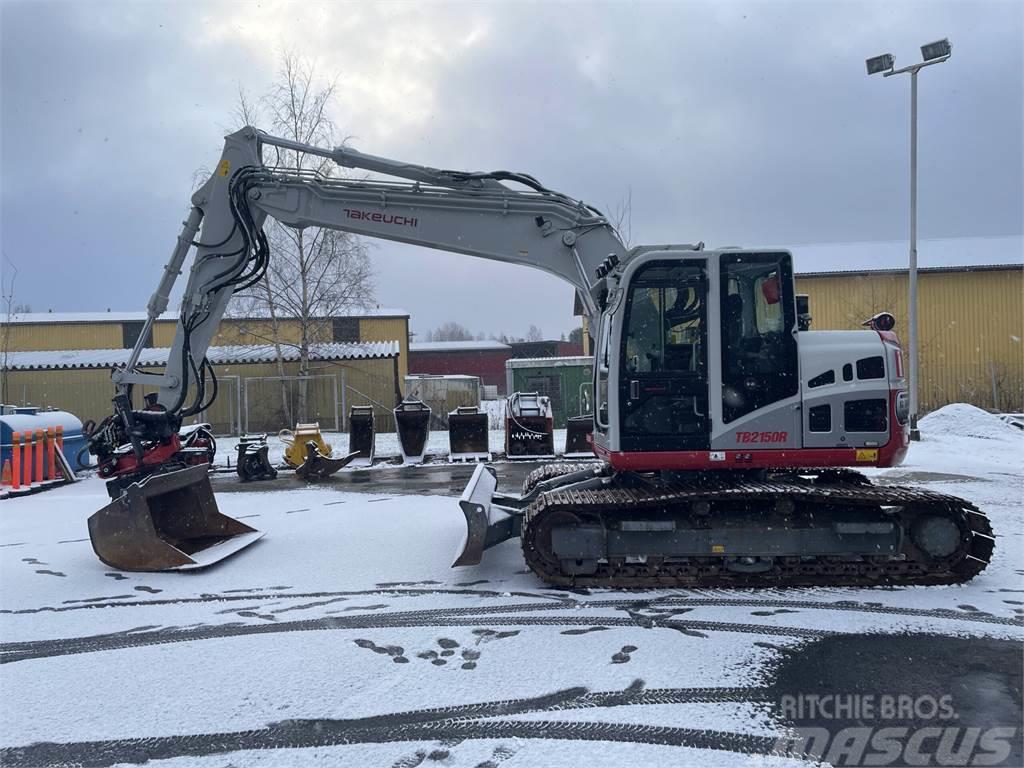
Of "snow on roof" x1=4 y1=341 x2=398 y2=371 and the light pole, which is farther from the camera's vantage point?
"snow on roof" x1=4 y1=341 x2=398 y2=371

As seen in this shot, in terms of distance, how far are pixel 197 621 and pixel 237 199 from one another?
446cm

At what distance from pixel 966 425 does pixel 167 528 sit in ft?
57.9

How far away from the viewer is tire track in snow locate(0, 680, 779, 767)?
3488mm

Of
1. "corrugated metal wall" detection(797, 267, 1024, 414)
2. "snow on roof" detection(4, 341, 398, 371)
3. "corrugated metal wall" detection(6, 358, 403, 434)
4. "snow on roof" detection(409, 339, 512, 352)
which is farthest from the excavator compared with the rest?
"snow on roof" detection(409, 339, 512, 352)

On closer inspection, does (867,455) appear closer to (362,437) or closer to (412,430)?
(412,430)

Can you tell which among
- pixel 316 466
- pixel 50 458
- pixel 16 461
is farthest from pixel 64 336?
pixel 316 466

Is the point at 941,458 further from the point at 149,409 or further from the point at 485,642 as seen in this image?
the point at 149,409

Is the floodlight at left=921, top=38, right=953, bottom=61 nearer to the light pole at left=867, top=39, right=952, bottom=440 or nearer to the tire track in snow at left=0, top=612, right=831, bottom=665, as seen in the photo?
the light pole at left=867, top=39, right=952, bottom=440

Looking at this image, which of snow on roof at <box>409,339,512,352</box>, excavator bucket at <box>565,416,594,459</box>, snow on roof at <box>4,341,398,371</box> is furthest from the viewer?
snow on roof at <box>409,339,512,352</box>

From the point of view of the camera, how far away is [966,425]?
17.6 m

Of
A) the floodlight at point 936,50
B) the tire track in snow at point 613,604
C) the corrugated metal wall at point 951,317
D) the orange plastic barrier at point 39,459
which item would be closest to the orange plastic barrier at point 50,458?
the orange plastic barrier at point 39,459

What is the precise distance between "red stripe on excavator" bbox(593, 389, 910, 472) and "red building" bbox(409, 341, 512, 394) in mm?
44680

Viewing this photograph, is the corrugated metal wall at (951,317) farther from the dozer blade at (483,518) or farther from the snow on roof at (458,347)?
the snow on roof at (458,347)

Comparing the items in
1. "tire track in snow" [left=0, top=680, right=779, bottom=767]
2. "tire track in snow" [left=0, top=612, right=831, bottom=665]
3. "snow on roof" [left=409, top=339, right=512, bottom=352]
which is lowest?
"tire track in snow" [left=0, top=680, right=779, bottom=767]
